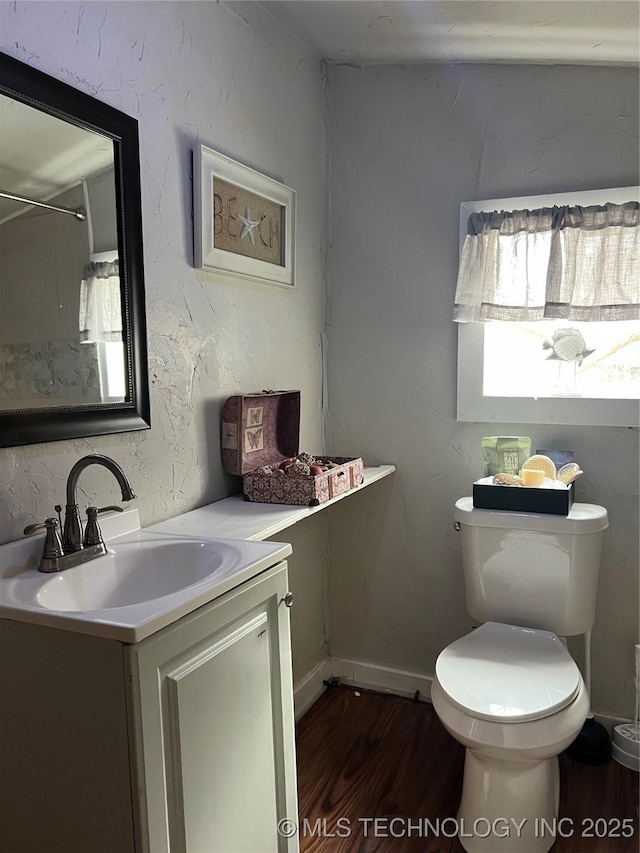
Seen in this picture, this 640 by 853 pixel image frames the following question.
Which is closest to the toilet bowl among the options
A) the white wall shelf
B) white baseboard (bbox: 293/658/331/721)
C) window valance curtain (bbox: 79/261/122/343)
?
the white wall shelf

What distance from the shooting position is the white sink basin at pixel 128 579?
3.16 feet

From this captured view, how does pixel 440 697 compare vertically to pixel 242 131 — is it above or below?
below

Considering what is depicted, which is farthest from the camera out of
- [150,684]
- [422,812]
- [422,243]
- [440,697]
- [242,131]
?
[422,243]

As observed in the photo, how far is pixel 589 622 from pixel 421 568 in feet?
1.96

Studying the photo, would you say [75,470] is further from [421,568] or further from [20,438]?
[421,568]

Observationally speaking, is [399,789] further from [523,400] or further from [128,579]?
[523,400]

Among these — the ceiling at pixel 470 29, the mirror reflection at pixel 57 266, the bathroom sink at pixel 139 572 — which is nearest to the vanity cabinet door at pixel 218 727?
the bathroom sink at pixel 139 572

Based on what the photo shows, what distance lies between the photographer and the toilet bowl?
147cm

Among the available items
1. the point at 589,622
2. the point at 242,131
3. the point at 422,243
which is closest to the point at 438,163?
the point at 422,243

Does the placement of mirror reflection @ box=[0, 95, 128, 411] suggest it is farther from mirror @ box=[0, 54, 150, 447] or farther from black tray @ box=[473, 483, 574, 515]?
black tray @ box=[473, 483, 574, 515]

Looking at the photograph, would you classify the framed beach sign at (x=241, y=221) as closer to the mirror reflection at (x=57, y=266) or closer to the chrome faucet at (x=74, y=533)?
the mirror reflection at (x=57, y=266)

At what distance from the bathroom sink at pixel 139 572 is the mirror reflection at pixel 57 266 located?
1.08 feet

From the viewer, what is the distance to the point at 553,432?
2.09 m

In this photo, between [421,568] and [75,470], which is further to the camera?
[421,568]
